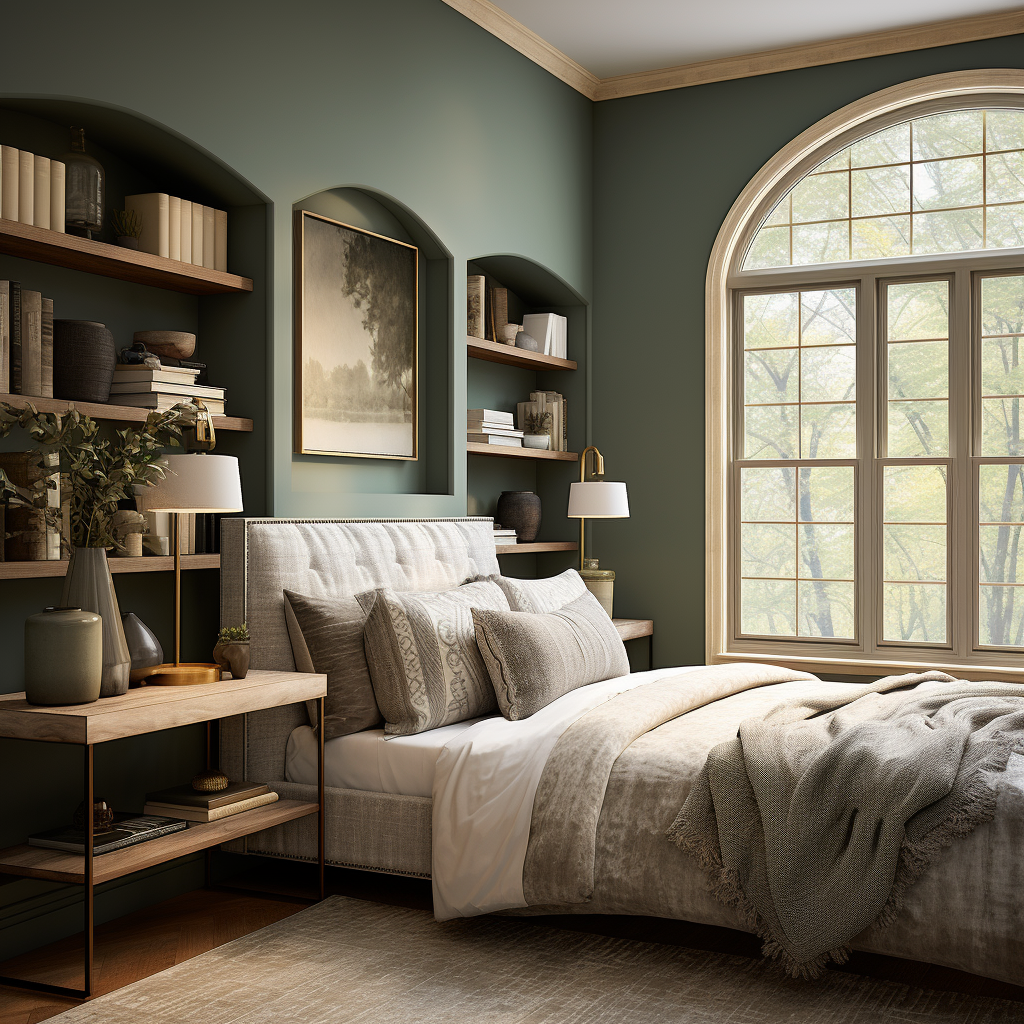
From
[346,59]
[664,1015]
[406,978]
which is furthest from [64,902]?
[346,59]

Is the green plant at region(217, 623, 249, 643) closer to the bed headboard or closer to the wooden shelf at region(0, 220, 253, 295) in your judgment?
Result: the bed headboard

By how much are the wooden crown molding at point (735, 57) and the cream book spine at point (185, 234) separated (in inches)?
74.4

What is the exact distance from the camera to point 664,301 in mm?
6023

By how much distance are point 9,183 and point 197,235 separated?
767 mm

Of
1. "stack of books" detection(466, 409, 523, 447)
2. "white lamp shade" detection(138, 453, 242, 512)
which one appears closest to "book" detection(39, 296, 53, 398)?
"white lamp shade" detection(138, 453, 242, 512)

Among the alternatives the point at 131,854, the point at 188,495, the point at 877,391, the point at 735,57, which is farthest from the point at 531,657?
the point at 735,57

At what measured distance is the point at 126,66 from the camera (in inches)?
132

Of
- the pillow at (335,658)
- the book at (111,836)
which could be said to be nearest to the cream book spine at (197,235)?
the pillow at (335,658)

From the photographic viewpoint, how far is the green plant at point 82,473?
2879mm

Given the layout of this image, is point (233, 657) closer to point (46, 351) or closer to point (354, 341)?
point (46, 351)

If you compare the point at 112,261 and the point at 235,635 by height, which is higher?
the point at 112,261

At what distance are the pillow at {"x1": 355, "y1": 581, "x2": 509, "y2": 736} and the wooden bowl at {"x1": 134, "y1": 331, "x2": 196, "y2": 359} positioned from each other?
100 centimetres

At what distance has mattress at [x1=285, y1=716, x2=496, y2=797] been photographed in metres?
3.41

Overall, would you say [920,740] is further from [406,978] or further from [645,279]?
[645,279]
